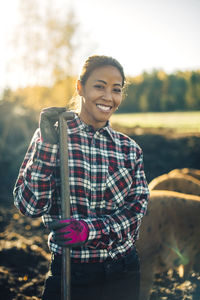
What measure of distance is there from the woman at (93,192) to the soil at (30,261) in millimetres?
2003

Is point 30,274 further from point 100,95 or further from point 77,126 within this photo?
point 100,95

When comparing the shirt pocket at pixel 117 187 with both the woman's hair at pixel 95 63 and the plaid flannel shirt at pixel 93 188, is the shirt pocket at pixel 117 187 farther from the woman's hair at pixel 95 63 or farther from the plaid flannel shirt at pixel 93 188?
the woman's hair at pixel 95 63

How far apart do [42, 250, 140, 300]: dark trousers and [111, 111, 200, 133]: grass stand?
177 inches

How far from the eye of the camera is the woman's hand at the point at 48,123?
1.60m

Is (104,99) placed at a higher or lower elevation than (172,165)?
higher

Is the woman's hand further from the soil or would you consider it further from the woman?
the soil

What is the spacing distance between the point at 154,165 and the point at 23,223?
166 inches

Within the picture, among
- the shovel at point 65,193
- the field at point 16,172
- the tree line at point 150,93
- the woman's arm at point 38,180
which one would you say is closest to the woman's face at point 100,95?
the shovel at point 65,193

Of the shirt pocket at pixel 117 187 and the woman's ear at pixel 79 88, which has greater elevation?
the woman's ear at pixel 79 88

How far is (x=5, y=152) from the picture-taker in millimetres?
9984

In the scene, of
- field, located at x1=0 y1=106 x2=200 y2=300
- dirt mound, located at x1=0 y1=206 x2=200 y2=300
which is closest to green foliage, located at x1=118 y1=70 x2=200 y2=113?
field, located at x1=0 y1=106 x2=200 y2=300

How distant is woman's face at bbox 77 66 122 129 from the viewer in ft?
6.06

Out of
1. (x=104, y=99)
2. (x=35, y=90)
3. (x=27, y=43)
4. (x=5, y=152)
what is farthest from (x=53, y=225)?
(x=27, y=43)

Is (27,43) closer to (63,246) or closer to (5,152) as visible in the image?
(5,152)
